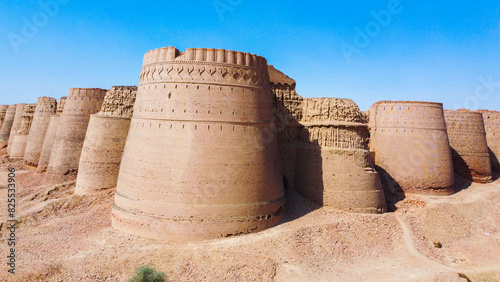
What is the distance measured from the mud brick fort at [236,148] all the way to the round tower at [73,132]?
0.05 meters

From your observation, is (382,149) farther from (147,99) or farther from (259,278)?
(147,99)

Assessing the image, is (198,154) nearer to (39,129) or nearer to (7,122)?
(39,129)

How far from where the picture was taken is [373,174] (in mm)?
12352

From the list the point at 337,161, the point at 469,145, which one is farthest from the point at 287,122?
the point at 469,145

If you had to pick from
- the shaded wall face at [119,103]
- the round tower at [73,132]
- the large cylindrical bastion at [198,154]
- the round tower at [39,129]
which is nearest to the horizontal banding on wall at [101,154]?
the shaded wall face at [119,103]

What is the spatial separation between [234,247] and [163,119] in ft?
13.8

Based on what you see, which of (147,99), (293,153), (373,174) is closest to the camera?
(147,99)

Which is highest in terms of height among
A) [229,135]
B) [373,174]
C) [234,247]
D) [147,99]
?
[147,99]

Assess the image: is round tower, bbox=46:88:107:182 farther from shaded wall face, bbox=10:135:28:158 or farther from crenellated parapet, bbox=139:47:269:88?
shaded wall face, bbox=10:135:28:158

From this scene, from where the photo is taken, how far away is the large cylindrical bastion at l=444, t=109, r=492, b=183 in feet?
59.4

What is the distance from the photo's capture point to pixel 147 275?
26.0ft

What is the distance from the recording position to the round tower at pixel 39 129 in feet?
72.3

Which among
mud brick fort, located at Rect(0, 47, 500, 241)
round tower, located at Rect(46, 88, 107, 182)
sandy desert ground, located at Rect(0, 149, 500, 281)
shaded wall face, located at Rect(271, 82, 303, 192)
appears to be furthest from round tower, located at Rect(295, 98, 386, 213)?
round tower, located at Rect(46, 88, 107, 182)

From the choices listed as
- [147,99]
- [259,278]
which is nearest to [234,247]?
[259,278]
